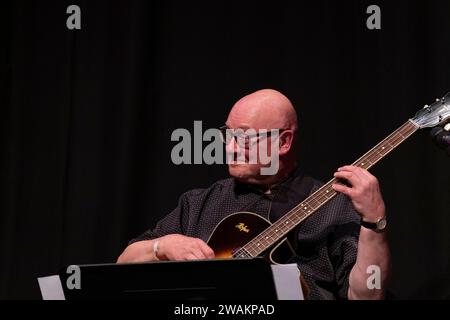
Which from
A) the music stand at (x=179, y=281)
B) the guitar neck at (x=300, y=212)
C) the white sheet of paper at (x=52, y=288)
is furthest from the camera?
the guitar neck at (x=300, y=212)

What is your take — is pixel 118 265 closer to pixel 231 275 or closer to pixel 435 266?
pixel 231 275

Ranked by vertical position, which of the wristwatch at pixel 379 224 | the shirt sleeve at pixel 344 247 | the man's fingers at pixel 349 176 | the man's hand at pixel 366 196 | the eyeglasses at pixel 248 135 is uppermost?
the eyeglasses at pixel 248 135

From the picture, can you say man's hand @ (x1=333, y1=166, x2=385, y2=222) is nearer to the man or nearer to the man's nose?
the man

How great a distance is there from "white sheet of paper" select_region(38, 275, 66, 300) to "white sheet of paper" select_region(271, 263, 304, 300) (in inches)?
19.6

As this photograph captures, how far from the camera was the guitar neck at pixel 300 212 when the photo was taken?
6.24 ft

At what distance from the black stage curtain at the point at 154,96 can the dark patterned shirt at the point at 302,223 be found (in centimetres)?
43

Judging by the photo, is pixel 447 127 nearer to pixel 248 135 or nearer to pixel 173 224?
pixel 248 135

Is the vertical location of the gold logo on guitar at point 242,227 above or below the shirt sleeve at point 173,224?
above

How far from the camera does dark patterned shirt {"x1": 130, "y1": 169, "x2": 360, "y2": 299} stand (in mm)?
2000

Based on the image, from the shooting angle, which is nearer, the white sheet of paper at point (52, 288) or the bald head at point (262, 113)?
the white sheet of paper at point (52, 288)

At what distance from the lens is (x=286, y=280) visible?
155 cm

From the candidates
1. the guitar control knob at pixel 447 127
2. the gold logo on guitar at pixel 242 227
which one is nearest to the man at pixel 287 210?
the gold logo on guitar at pixel 242 227

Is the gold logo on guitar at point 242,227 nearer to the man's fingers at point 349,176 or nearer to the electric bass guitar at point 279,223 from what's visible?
the electric bass guitar at point 279,223

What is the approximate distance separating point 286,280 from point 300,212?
0.41m
